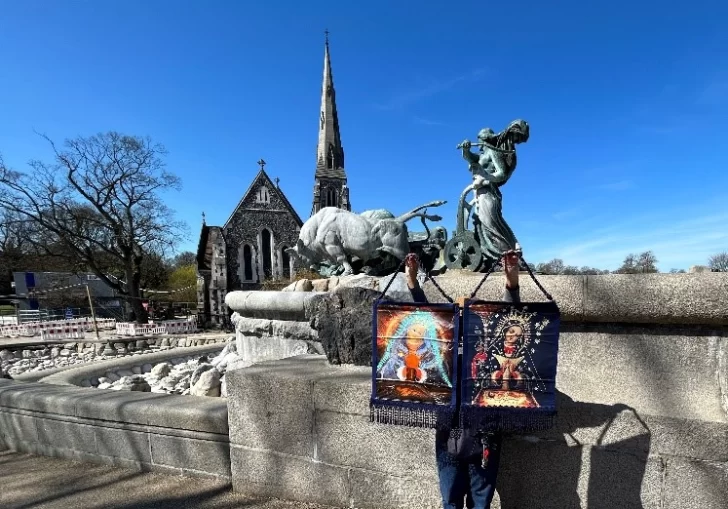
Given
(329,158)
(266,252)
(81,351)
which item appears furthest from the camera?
(329,158)

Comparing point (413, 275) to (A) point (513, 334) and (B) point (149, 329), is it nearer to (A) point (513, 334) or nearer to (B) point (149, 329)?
(A) point (513, 334)

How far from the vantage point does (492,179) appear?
21.7 ft

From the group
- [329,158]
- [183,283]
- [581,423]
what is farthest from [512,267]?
[183,283]

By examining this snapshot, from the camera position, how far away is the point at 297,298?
508 centimetres

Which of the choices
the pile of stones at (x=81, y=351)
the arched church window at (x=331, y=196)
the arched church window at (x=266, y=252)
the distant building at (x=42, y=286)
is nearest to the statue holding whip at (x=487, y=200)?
the pile of stones at (x=81, y=351)

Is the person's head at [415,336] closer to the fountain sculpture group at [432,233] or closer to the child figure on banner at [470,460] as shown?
the child figure on banner at [470,460]

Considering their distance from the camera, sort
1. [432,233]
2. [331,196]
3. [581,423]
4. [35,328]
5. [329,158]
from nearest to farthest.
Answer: [581,423] < [432,233] < [35,328] < [331,196] < [329,158]

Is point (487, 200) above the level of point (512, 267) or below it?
above

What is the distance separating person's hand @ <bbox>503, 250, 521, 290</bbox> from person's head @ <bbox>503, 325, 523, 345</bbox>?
187 mm

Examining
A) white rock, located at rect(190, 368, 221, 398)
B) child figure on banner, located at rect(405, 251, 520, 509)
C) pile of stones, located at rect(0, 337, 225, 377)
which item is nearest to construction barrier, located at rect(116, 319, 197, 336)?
pile of stones, located at rect(0, 337, 225, 377)

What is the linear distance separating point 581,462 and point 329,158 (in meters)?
50.1

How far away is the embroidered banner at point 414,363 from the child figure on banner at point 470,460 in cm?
9

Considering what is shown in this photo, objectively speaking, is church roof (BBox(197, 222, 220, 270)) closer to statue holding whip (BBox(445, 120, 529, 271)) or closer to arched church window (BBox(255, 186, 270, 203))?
arched church window (BBox(255, 186, 270, 203))

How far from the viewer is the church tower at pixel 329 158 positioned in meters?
48.0
